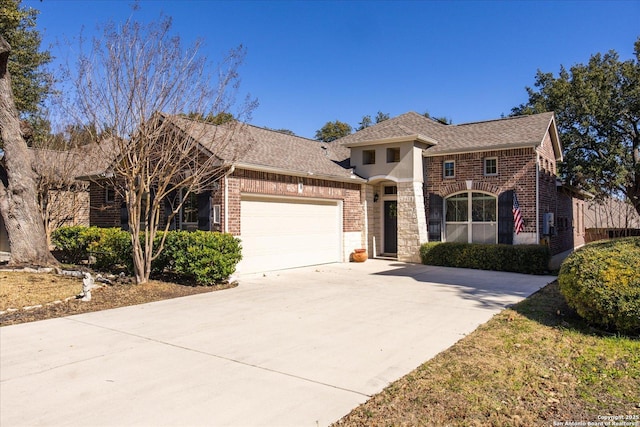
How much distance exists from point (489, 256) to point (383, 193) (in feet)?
16.9

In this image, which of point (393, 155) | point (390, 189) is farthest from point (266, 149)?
point (390, 189)

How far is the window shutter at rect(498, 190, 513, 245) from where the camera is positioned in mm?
14219

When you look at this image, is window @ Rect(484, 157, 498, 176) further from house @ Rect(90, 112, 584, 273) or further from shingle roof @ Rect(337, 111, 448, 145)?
shingle roof @ Rect(337, 111, 448, 145)

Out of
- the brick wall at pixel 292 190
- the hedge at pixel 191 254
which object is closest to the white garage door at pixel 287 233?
the brick wall at pixel 292 190

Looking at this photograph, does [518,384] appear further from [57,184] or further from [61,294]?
[57,184]

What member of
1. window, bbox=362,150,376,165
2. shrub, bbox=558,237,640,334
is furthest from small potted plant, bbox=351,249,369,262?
shrub, bbox=558,237,640,334

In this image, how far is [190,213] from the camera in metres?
12.7

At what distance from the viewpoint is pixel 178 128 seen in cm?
971

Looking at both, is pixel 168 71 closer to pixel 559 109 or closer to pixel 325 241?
pixel 325 241

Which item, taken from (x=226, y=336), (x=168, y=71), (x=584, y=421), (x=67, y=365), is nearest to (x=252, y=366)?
(x=226, y=336)

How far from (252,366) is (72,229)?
12424 millimetres

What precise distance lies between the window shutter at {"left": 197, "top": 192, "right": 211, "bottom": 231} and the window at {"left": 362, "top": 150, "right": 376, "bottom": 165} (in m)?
7.33

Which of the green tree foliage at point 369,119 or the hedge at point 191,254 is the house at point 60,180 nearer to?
the hedge at point 191,254

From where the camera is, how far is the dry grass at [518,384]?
11.7ft
